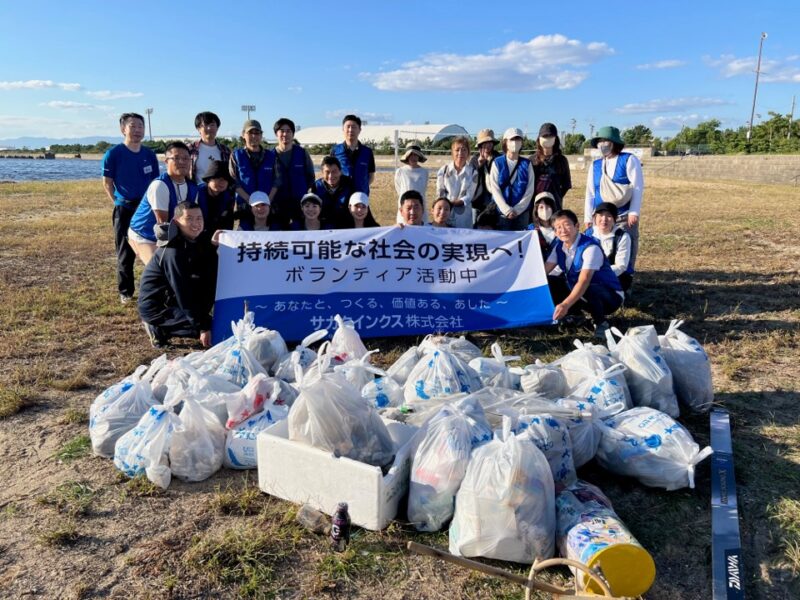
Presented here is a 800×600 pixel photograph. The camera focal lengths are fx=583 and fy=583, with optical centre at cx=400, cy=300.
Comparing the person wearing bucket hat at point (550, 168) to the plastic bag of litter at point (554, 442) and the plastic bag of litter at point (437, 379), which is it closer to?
the plastic bag of litter at point (437, 379)

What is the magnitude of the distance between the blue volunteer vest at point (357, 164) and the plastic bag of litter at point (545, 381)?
3.25m

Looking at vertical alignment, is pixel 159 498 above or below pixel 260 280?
below

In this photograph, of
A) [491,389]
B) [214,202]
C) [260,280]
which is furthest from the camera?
[214,202]

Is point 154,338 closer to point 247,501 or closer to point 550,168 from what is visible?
point 247,501

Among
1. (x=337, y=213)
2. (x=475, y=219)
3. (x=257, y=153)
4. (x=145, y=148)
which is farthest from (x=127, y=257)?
(x=475, y=219)

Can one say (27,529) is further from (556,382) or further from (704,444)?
(704,444)

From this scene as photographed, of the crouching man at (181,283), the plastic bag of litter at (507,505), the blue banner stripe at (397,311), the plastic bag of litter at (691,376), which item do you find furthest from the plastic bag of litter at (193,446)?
the plastic bag of litter at (691,376)

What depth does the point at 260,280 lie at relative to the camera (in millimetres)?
4957

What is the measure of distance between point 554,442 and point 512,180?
379 centimetres

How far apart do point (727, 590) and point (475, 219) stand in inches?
179

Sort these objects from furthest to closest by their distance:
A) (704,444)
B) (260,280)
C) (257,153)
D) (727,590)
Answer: (257,153) → (260,280) → (704,444) → (727,590)

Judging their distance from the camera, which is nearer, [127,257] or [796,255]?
[127,257]

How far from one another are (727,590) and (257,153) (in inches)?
202

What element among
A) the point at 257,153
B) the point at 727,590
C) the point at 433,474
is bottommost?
the point at 727,590
